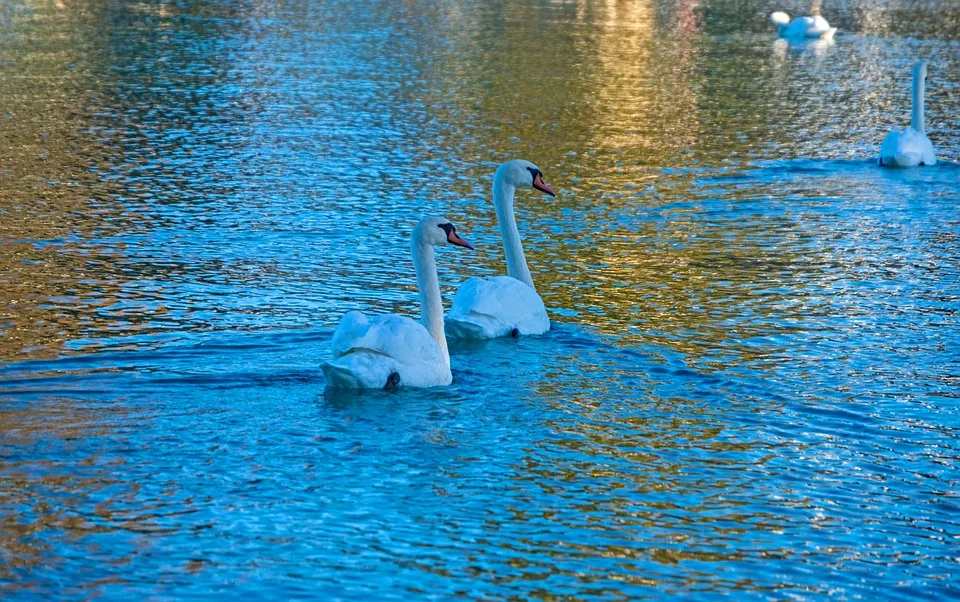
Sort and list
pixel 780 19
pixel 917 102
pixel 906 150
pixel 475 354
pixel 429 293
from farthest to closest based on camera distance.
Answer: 1. pixel 780 19
2. pixel 917 102
3. pixel 906 150
4. pixel 475 354
5. pixel 429 293

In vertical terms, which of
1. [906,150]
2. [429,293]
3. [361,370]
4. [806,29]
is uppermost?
Answer: [806,29]

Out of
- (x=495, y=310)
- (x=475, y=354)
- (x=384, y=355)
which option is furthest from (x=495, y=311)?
(x=384, y=355)

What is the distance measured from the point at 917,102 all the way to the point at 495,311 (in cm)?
1273

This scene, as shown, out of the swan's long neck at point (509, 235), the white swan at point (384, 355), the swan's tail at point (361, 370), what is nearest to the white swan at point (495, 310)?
the swan's long neck at point (509, 235)

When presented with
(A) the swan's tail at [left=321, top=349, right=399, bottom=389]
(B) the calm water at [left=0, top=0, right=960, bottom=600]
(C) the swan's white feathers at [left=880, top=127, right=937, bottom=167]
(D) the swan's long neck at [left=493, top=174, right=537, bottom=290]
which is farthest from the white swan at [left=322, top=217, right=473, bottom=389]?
(C) the swan's white feathers at [left=880, top=127, right=937, bottom=167]

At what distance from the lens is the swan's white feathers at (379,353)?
10.4m

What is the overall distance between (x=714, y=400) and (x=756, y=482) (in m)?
1.72

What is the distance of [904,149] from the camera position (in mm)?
20781

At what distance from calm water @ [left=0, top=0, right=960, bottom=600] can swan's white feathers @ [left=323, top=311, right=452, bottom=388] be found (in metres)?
0.19

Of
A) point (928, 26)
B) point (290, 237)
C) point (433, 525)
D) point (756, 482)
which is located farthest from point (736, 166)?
point (928, 26)

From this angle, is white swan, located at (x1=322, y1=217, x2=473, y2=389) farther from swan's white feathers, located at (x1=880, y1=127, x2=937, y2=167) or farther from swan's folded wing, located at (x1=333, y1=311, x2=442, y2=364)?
swan's white feathers, located at (x1=880, y1=127, x2=937, y2=167)

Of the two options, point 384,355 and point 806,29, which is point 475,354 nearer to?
point 384,355

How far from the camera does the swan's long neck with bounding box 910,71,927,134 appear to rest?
22.2 m

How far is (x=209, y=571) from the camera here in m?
7.65
